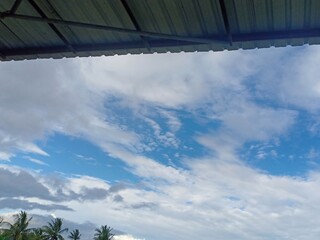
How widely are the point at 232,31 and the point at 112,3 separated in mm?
1623

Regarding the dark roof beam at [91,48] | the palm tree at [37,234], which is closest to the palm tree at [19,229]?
the palm tree at [37,234]

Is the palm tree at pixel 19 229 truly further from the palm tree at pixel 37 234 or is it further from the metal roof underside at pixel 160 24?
the metal roof underside at pixel 160 24

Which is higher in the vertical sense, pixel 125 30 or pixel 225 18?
pixel 225 18

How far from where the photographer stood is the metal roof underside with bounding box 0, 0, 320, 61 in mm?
4621

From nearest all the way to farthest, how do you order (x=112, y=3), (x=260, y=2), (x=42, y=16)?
(x=260, y=2) → (x=112, y=3) → (x=42, y=16)

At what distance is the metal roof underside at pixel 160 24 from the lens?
15.2 feet

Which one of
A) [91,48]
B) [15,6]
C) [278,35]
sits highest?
[278,35]

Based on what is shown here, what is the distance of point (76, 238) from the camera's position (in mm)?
66688

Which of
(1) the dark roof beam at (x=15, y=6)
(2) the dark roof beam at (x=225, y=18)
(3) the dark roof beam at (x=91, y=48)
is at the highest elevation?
(2) the dark roof beam at (x=225, y=18)

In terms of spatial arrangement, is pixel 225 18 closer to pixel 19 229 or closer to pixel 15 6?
pixel 15 6

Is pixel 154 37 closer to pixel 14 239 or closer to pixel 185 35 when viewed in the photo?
pixel 185 35

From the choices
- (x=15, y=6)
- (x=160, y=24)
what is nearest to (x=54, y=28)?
(x=15, y=6)

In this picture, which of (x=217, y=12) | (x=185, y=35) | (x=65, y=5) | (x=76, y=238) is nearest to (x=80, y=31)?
(x=65, y=5)

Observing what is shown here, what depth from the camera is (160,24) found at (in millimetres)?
5062
